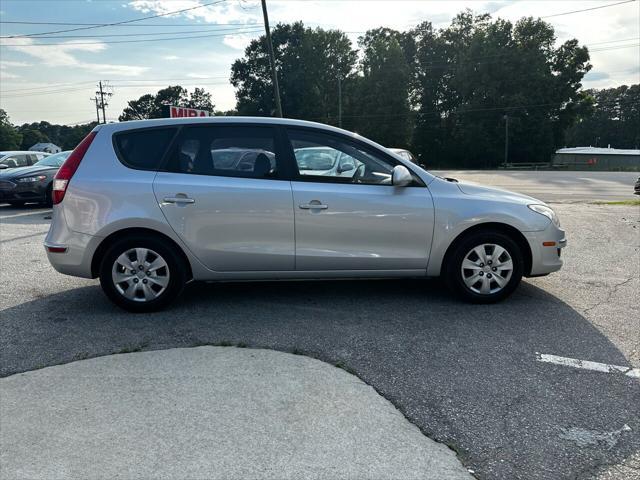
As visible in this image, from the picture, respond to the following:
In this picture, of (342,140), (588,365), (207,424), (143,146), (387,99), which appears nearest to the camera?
(207,424)

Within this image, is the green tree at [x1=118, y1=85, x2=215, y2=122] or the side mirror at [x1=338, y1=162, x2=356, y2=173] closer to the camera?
the side mirror at [x1=338, y1=162, x2=356, y2=173]

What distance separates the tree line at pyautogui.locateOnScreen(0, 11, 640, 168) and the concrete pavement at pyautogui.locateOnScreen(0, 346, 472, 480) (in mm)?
58084

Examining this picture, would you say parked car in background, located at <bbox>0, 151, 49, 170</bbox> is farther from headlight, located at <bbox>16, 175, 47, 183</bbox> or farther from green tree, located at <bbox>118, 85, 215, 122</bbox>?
green tree, located at <bbox>118, 85, 215, 122</bbox>

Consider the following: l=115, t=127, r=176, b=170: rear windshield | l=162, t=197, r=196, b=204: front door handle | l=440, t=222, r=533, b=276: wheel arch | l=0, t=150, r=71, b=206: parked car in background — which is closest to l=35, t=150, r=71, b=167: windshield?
l=0, t=150, r=71, b=206: parked car in background

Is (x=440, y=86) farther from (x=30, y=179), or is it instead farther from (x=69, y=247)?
(x=69, y=247)

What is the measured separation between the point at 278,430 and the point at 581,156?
79.3 meters

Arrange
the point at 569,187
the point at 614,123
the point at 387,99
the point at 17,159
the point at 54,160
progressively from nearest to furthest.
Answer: the point at 54,160 → the point at 17,159 → the point at 569,187 → the point at 387,99 → the point at 614,123

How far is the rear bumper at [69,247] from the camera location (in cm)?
459

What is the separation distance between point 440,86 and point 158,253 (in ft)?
234

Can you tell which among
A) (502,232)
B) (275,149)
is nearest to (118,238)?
(275,149)

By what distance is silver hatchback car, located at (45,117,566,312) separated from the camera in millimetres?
4570

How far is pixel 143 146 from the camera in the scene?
4.70 metres

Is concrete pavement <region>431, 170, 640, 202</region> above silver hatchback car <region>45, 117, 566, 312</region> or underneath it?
underneath

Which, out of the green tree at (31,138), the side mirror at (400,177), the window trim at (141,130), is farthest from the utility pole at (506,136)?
the green tree at (31,138)
